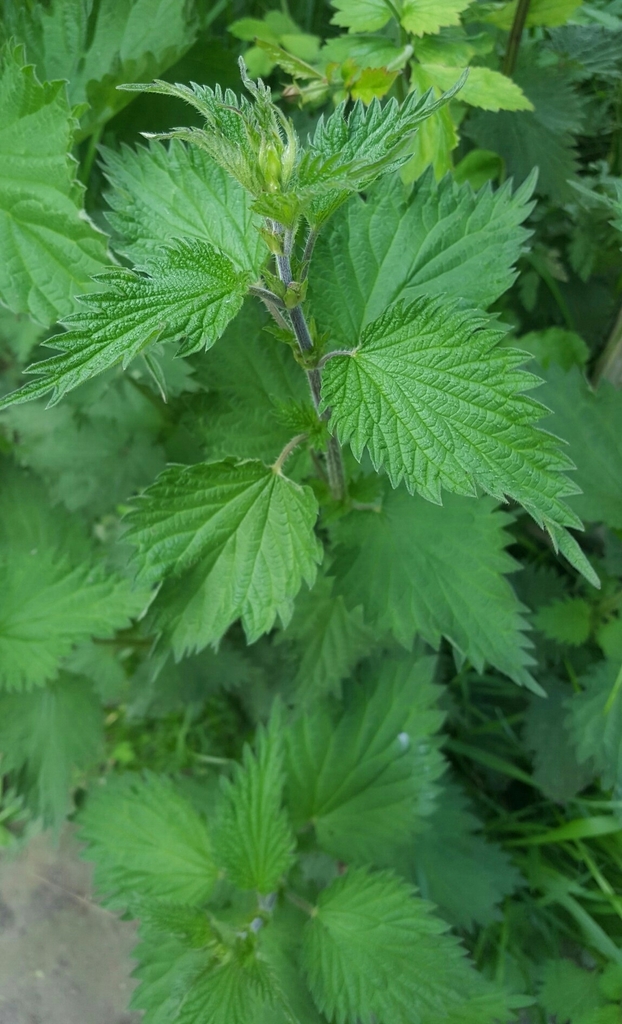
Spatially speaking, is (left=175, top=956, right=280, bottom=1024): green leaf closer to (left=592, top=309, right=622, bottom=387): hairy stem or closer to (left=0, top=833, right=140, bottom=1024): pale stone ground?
(left=0, top=833, right=140, bottom=1024): pale stone ground

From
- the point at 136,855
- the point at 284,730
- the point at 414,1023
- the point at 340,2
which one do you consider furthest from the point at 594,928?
the point at 340,2

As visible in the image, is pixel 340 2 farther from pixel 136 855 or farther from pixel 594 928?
pixel 594 928

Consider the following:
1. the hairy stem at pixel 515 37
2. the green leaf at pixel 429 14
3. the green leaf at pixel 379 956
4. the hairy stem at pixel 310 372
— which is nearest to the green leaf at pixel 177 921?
the green leaf at pixel 379 956

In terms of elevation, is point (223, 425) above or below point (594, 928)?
above

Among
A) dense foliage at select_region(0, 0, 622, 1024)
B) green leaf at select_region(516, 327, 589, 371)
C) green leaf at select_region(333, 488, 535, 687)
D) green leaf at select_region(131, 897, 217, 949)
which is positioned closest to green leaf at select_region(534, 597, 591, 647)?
dense foliage at select_region(0, 0, 622, 1024)

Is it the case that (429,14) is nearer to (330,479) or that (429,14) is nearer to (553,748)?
(330,479)

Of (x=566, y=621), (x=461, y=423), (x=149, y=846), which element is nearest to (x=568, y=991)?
(x=566, y=621)
